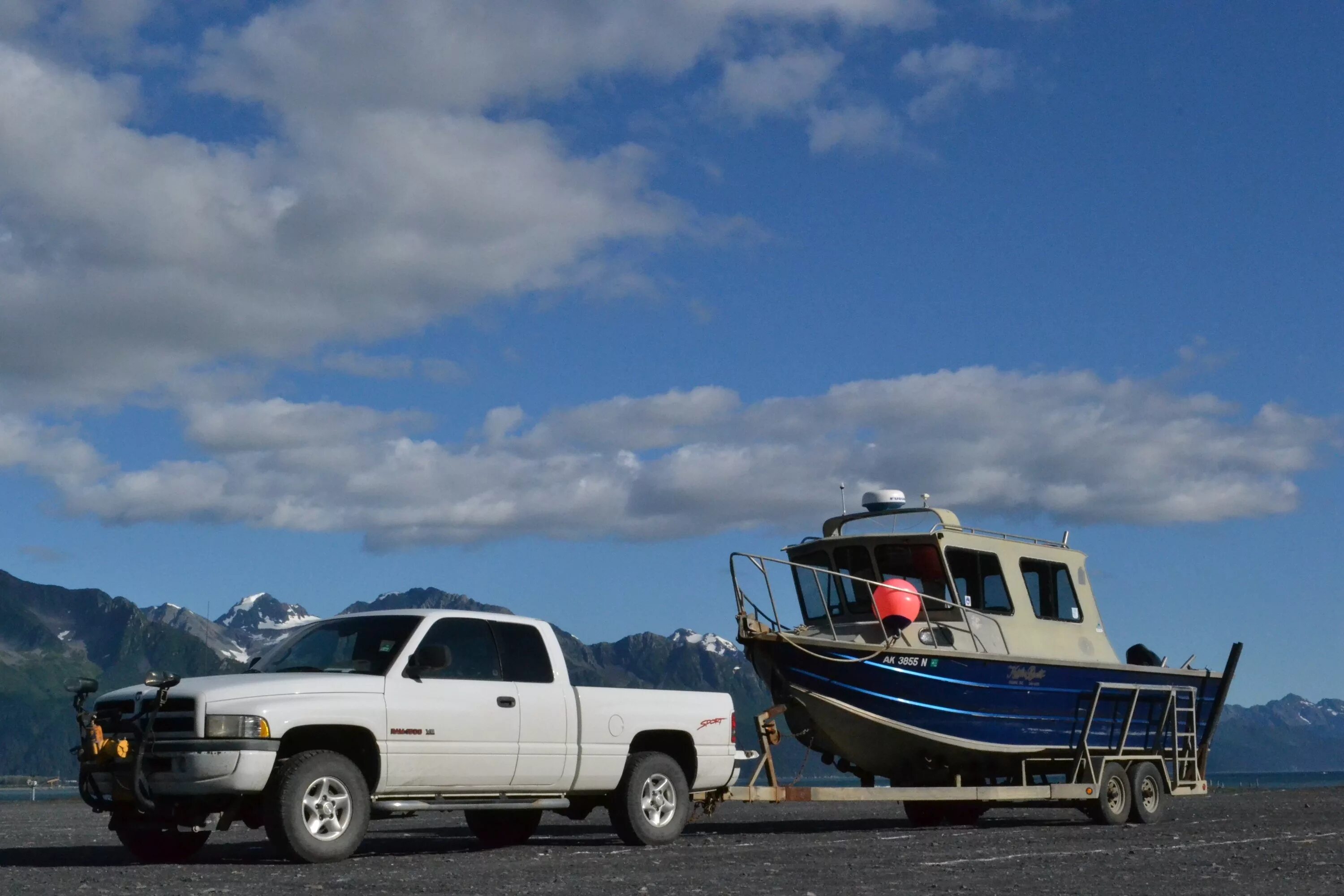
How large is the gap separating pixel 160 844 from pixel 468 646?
3133 mm

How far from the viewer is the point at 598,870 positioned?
38.8 ft

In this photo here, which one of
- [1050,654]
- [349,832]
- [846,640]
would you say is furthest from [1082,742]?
[349,832]

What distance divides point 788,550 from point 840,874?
952cm

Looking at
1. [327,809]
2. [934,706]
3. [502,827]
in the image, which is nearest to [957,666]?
[934,706]

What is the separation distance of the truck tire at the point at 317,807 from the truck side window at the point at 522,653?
6.17 feet

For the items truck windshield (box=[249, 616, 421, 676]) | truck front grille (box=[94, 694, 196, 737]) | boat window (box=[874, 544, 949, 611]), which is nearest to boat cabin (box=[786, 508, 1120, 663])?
boat window (box=[874, 544, 949, 611])

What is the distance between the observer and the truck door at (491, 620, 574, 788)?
13.4 m

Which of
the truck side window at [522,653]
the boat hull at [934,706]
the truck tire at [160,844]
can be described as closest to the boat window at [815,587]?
the boat hull at [934,706]

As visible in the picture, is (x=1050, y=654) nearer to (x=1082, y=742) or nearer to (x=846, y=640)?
(x=1082, y=742)

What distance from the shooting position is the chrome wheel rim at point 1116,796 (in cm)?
1991

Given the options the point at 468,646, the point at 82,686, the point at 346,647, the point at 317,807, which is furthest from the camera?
the point at 468,646

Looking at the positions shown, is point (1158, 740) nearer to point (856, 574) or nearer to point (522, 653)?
point (856, 574)

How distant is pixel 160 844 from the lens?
13.0m

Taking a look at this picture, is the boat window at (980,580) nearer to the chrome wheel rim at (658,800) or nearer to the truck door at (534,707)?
the chrome wheel rim at (658,800)
